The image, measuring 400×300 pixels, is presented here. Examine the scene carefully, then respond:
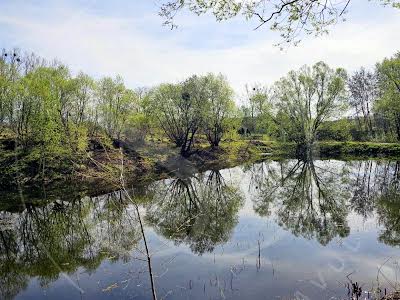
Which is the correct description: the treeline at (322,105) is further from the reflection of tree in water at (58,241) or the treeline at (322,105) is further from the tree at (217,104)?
the reflection of tree in water at (58,241)

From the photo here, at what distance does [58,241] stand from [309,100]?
51.7 m

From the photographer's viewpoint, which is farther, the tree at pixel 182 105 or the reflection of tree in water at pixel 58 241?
the tree at pixel 182 105

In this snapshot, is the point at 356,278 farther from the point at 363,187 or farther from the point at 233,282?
the point at 363,187

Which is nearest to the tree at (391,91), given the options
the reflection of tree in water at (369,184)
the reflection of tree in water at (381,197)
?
the reflection of tree in water at (369,184)

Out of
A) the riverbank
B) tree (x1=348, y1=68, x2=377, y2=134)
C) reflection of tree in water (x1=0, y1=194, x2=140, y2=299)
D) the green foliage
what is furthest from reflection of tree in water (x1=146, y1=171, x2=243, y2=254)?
tree (x1=348, y1=68, x2=377, y2=134)

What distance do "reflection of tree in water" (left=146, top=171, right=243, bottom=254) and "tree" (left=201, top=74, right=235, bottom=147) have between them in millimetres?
23517

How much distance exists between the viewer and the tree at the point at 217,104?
2344 inches

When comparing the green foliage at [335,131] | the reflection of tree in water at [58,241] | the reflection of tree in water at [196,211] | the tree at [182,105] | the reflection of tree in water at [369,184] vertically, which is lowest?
the reflection of tree in water at [58,241]

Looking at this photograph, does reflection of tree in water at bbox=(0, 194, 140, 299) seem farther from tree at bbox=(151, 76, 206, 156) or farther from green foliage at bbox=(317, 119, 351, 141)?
green foliage at bbox=(317, 119, 351, 141)

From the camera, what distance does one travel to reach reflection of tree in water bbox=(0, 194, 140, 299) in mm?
15195

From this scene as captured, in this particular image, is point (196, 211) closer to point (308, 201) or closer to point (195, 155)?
point (308, 201)

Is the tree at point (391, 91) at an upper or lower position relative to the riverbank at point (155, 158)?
upper

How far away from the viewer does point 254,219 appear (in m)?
21.6

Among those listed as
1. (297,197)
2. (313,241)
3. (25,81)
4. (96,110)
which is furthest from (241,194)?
(96,110)
